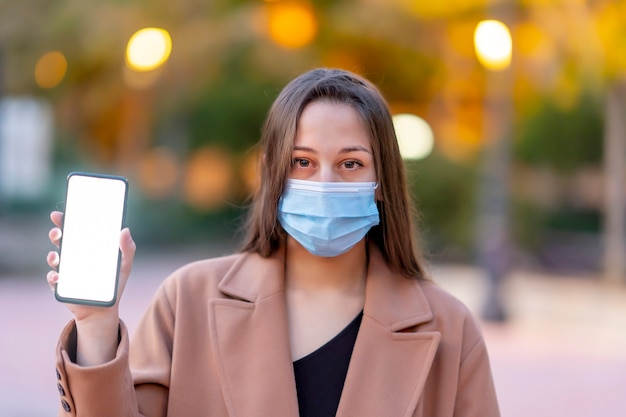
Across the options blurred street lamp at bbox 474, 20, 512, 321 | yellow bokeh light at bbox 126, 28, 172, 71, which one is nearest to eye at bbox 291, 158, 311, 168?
yellow bokeh light at bbox 126, 28, 172, 71

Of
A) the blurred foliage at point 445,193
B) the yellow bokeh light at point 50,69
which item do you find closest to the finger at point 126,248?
the yellow bokeh light at point 50,69

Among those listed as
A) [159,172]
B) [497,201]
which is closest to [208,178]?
[159,172]

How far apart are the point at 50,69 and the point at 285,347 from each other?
22248 mm

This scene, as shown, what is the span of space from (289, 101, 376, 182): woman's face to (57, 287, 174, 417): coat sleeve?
0.65m

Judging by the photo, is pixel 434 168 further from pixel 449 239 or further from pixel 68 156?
pixel 68 156

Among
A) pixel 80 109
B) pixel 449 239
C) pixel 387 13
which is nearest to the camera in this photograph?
pixel 387 13

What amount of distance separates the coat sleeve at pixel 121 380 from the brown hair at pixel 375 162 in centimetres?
50

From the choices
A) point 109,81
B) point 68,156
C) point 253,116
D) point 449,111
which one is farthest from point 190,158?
point 449,111

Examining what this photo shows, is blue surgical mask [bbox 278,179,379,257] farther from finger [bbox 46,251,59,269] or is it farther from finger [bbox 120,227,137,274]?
finger [bbox 46,251,59,269]

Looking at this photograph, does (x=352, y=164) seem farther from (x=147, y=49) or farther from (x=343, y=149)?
(x=147, y=49)

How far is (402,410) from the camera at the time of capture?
8.95 feet

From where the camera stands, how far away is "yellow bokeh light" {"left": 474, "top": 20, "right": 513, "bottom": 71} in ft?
38.1

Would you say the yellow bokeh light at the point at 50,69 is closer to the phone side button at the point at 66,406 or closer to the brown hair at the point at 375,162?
the brown hair at the point at 375,162

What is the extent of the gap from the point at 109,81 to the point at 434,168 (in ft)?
29.5
